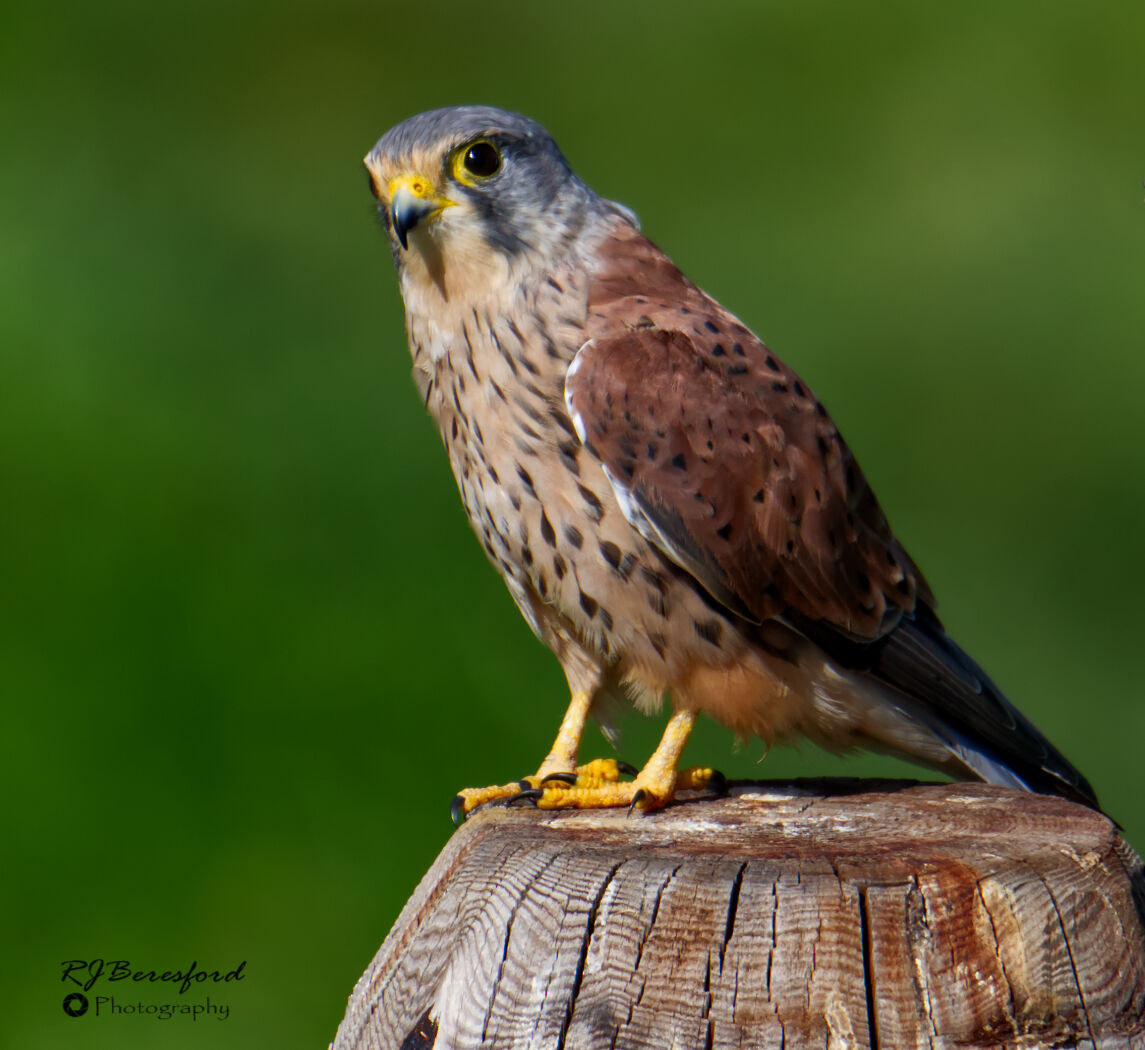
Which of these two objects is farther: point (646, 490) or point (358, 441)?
point (358, 441)

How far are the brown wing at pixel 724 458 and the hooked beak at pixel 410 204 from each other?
385mm

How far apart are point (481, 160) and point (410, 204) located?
21 cm

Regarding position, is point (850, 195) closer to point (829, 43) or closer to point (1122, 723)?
point (829, 43)

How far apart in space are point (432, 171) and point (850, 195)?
6424 millimetres

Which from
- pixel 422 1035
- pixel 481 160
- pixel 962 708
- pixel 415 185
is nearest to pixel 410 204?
pixel 415 185

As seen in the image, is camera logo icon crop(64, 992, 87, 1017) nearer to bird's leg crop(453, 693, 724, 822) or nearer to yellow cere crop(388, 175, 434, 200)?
bird's leg crop(453, 693, 724, 822)

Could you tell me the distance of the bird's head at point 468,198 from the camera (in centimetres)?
342

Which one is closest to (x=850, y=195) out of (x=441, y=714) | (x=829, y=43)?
(x=829, y=43)

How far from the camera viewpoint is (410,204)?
338 centimetres

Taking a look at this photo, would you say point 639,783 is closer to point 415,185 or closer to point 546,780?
point 546,780

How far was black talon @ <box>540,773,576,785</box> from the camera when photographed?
11.0 feet

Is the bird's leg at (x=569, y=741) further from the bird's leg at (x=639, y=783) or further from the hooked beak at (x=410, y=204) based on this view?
the hooked beak at (x=410, y=204)

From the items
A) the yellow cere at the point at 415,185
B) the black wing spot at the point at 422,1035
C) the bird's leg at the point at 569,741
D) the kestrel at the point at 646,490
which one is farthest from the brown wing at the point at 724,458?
the black wing spot at the point at 422,1035

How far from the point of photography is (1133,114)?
9773 mm
